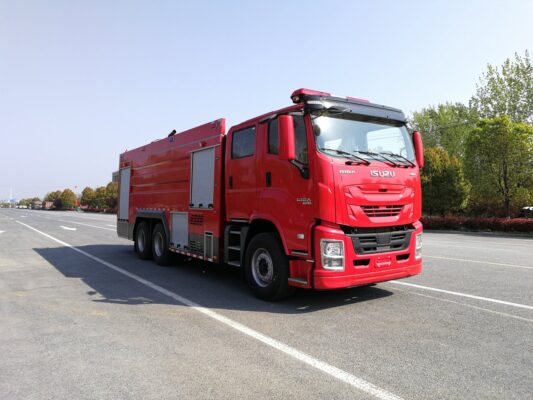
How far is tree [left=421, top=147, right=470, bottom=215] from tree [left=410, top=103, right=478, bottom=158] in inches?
635

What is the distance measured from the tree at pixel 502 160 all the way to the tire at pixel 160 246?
24660 millimetres

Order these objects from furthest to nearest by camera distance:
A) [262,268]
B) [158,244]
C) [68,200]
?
Result: [68,200]
[158,244]
[262,268]

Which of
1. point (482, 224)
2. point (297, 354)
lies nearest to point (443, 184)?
point (482, 224)

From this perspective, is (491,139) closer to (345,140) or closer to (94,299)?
(345,140)

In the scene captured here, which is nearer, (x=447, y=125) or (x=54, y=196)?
(x=447, y=125)

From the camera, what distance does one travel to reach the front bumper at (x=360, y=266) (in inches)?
208

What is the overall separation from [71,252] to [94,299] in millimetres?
6877

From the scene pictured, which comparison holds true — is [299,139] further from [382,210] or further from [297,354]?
A: [297,354]

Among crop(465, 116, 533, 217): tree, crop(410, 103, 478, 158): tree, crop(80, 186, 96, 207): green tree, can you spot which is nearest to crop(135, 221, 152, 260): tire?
crop(465, 116, 533, 217): tree

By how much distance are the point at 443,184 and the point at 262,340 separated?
29379 mm

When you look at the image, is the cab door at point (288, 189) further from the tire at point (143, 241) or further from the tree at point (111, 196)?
the tree at point (111, 196)

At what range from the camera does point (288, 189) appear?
5781 mm

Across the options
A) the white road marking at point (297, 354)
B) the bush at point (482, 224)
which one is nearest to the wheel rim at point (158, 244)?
the white road marking at point (297, 354)

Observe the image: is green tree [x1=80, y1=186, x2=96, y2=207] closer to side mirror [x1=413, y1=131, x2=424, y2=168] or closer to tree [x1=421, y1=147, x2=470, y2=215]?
tree [x1=421, y1=147, x2=470, y2=215]
